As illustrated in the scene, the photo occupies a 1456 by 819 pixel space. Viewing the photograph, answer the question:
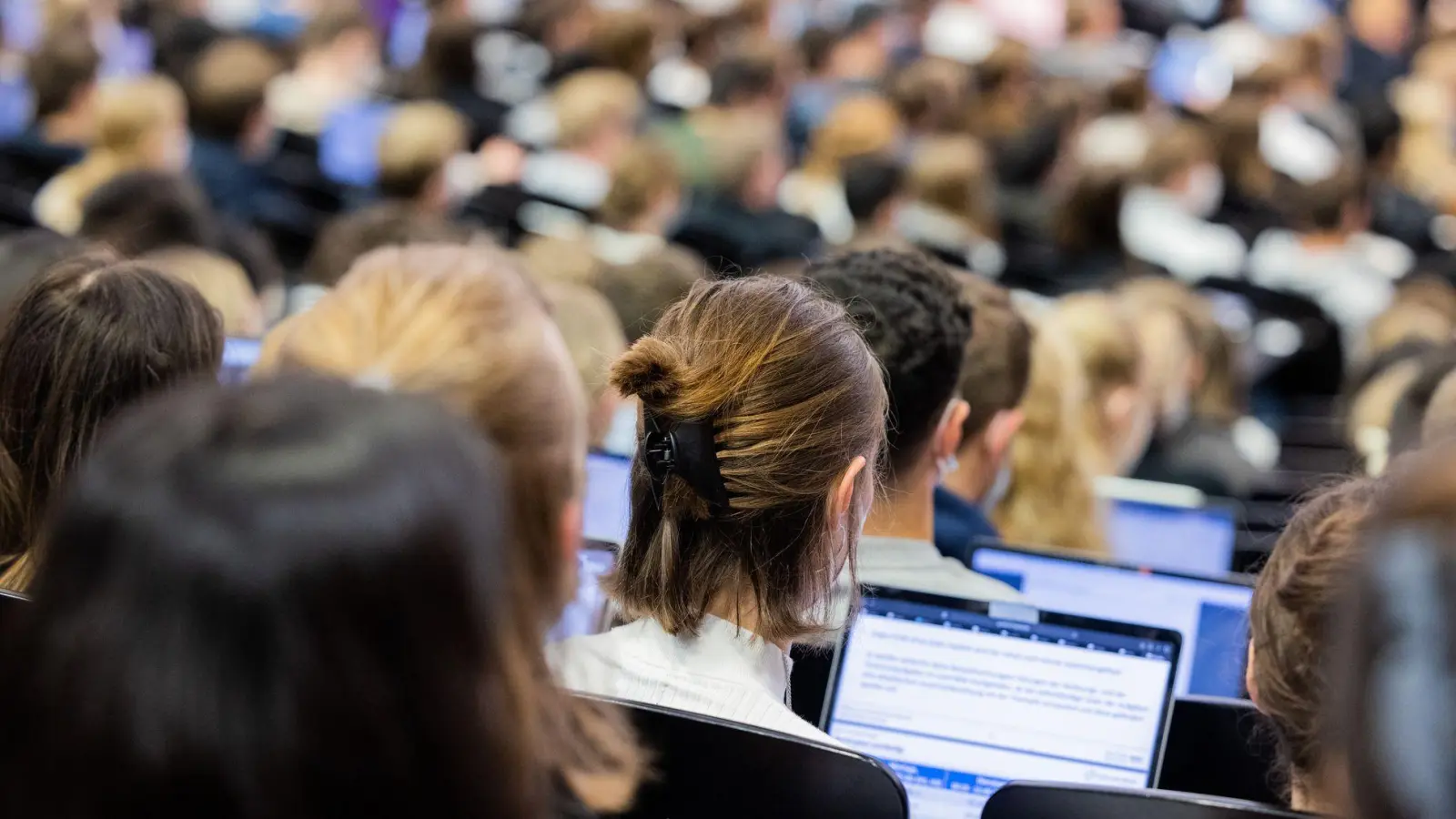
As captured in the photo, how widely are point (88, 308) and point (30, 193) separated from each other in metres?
4.66

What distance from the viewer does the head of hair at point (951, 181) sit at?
6.48 metres

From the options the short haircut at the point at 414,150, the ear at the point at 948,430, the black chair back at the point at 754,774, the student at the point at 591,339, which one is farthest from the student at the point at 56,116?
the black chair back at the point at 754,774

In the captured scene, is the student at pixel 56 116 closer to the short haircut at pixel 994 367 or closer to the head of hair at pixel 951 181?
the head of hair at pixel 951 181

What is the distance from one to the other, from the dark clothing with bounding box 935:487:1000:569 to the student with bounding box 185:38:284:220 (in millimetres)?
4196

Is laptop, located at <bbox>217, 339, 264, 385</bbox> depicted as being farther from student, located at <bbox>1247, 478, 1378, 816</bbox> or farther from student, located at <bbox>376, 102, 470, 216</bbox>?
student, located at <bbox>376, 102, 470, 216</bbox>

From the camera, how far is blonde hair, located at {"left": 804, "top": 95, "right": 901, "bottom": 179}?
757cm

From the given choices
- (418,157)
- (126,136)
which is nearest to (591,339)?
(418,157)

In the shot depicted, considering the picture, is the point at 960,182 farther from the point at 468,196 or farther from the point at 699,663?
the point at 699,663

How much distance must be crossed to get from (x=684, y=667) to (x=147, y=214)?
2666mm

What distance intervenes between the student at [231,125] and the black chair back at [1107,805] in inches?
212

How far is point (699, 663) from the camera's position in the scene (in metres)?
1.76

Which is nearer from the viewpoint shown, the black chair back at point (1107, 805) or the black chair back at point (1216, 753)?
the black chair back at point (1107, 805)

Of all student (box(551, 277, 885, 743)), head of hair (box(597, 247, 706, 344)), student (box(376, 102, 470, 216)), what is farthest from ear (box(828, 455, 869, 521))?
student (box(376, 102, 470, 216))

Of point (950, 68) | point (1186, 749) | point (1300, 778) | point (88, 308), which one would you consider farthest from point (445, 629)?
point (950, 68)
